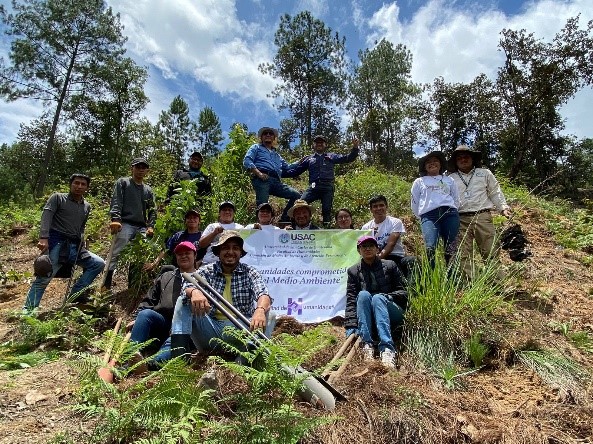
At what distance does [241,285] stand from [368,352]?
4.42 ft

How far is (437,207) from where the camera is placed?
5.02 metres

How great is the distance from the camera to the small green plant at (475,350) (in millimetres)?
3570

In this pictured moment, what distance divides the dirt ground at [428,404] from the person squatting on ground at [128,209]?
2.22 metres

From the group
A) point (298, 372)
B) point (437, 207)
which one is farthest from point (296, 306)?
point (298, 372)

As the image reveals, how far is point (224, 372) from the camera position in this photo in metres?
3.21

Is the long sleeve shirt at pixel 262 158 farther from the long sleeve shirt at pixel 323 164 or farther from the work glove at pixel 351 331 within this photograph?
the work glove at pixel 351 331

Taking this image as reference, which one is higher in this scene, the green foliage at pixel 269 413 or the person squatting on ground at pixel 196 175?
the person squatting on ground at pixel 196 175

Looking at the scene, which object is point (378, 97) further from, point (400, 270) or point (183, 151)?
point (400, 270)

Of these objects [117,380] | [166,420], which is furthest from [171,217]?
[166,420]

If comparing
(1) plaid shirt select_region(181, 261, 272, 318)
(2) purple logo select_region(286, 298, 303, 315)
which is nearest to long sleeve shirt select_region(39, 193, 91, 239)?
(1) plaid shirt select_region(181, 261, 272, 318)

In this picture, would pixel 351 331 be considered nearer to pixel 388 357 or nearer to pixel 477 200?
pixel 388 357

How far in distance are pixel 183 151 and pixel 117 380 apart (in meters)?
25.0

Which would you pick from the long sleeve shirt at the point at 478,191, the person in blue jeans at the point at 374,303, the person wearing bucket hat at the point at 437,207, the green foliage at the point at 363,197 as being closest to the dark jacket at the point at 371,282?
the person in blue jeans at the point at 374,303

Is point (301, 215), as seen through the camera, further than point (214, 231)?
Yes
